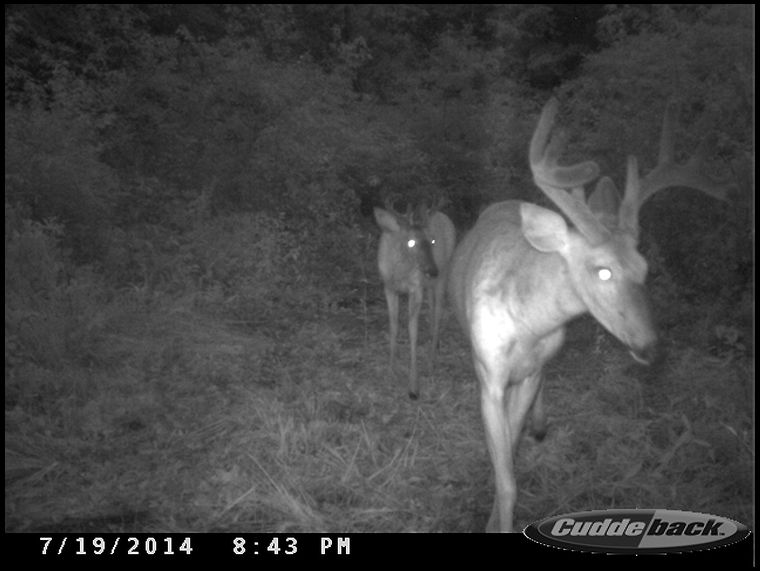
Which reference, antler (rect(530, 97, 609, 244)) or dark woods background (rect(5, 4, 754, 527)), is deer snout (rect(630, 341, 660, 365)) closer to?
antler (rect(530, 97, 609, 244))

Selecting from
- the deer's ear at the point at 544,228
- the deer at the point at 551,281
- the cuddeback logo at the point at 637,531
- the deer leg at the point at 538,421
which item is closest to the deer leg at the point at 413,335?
the deer leg at the point at 538,421

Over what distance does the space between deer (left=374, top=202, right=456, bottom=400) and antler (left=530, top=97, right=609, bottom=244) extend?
1917 mm

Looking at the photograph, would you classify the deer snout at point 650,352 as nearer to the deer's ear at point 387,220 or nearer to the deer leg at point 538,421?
the deer leg at point 538,421

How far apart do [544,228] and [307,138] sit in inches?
103

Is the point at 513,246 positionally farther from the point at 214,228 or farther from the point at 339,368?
the point at 214,228

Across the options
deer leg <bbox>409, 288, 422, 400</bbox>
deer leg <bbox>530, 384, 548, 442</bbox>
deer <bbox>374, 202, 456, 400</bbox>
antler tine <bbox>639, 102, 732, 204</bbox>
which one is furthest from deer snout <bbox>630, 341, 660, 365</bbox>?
deer <bbox>374, 202, 456, 400</bbox>

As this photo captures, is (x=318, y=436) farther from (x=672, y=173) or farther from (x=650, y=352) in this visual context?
(x=672, y=173)

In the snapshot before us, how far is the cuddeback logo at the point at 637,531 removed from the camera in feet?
7.93

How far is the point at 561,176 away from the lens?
2688 mm

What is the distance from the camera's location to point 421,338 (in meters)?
5.15

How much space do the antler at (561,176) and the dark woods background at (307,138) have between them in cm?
194

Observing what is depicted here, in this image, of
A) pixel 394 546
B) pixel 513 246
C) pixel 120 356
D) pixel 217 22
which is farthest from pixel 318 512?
pixel 217 22

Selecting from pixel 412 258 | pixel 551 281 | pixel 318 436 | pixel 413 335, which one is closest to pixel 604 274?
pixel 551 281

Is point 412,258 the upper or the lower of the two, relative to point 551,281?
upper
